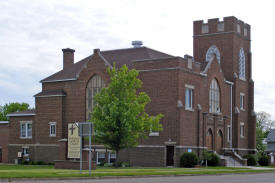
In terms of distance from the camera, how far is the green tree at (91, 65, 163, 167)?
137 feet

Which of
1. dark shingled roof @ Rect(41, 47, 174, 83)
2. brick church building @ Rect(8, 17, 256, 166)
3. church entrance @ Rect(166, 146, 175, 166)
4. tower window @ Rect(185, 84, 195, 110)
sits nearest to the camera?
church entrance @ Rect(166, 146, 175, 166)

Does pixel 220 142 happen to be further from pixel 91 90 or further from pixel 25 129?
Answer: pixel 25 129

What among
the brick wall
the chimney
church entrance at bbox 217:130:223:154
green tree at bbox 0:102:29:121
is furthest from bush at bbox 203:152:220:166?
green tree at bbox 0:102:29:121

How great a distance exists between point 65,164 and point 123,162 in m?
12.3

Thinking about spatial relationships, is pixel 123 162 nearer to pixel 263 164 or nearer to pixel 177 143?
pixel 177 143

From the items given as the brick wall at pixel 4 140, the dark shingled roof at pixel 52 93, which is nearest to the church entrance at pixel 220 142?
the dark shingled roof at pixel 52 93

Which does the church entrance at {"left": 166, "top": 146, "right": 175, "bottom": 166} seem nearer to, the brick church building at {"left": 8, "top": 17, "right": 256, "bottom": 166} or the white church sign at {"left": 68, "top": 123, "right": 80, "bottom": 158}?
the brick church building at {"left": 8, "top": 17, "right": 256, "bottom": 166}

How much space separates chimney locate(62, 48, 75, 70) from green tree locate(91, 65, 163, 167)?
21835 mm

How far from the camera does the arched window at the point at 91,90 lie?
5644 cm

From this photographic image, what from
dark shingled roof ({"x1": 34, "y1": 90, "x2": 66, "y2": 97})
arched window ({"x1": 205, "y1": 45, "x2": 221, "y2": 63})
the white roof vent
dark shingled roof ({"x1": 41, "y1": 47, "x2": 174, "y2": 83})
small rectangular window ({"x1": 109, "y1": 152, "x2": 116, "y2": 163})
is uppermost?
the white roof vent

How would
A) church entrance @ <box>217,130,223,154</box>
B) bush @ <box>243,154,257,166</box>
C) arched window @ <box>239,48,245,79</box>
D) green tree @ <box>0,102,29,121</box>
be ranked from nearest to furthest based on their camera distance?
1. church entrance @ <box>217,130,223,154</box>
2. bush @ <box>243,154,257,166</box>
3. arched window @ <box>239,48,245,79</box>
4. green tree @ <box>0,102,29,121</box>

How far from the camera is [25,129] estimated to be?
6197cm

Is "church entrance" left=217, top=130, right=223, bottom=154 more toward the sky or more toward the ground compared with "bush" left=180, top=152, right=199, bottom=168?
more toward the sky

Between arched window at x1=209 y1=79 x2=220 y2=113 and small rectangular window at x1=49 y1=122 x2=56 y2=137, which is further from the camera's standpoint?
small rectangular window at x1=49 y1=122 x2=56 y2=137
